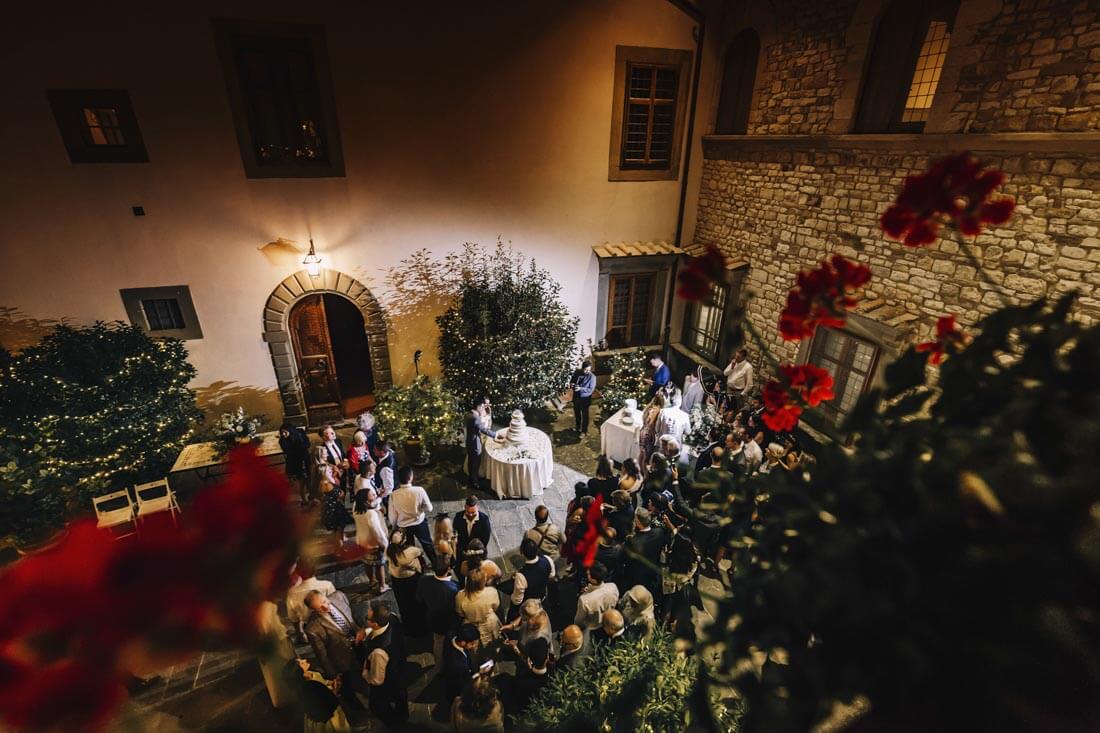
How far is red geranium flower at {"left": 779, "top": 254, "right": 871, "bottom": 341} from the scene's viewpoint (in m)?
1.51

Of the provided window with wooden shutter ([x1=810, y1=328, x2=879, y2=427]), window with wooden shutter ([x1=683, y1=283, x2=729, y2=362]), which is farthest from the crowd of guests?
window with wooden shutter ([x1=683, y1=283, x2=729, y2=362])

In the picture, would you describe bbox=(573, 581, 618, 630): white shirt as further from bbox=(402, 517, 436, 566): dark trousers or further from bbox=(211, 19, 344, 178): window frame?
bbox=(211, 19, 344, 178): window frame

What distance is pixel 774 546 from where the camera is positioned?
148 cm

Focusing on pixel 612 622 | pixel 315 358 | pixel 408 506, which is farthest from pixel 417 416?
pixel 612 622

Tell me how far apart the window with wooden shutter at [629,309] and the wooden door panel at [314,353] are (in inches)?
217

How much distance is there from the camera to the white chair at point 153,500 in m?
6.55

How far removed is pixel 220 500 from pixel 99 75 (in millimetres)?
7583

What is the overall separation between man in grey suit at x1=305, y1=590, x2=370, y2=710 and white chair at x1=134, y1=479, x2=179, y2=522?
12.7 feet

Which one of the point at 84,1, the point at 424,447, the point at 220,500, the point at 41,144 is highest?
the point at 84,1

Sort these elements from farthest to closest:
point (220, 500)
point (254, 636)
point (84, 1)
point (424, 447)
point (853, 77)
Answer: point (424, 447), point (853, 77), point (84, 1), point (220, 500), point (254, 636)

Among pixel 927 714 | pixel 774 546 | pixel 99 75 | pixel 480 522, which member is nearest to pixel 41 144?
pixel 99 75

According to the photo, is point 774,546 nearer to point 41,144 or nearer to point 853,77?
point 853,77

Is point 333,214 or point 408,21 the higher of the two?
point 408,21

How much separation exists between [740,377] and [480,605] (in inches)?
231
